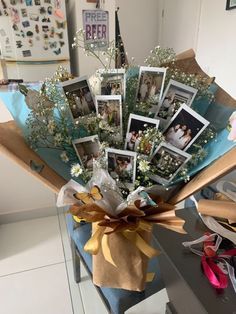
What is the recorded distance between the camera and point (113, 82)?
1.98ft

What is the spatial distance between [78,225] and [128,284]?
700 millimetres

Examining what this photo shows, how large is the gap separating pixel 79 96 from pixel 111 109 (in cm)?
8

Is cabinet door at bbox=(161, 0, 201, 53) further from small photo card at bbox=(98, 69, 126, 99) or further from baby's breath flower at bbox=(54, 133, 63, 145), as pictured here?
baby's breath flower at bbox=(54, 133, 63, 145)

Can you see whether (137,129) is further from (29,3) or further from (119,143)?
(29,3)

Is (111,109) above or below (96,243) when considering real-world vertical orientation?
above

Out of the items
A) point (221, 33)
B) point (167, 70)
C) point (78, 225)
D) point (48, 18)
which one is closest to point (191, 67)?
point (167, 70)

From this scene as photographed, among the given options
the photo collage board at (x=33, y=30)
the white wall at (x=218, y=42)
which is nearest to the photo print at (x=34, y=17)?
the photo collage board at (x=33, y=30)

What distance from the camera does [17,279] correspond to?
1.63m

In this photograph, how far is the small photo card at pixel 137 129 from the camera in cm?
55

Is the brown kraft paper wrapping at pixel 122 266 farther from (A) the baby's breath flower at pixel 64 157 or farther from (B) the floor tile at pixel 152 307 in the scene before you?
(B) the floor tile at pixel 152 307

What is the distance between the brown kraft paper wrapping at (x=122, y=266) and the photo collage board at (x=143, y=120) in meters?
0.13

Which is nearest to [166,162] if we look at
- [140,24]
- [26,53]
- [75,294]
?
[75,294]

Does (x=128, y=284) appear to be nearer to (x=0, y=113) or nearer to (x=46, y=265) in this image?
(x=46, y=265)

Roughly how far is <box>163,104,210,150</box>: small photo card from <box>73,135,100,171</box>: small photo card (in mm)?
157
